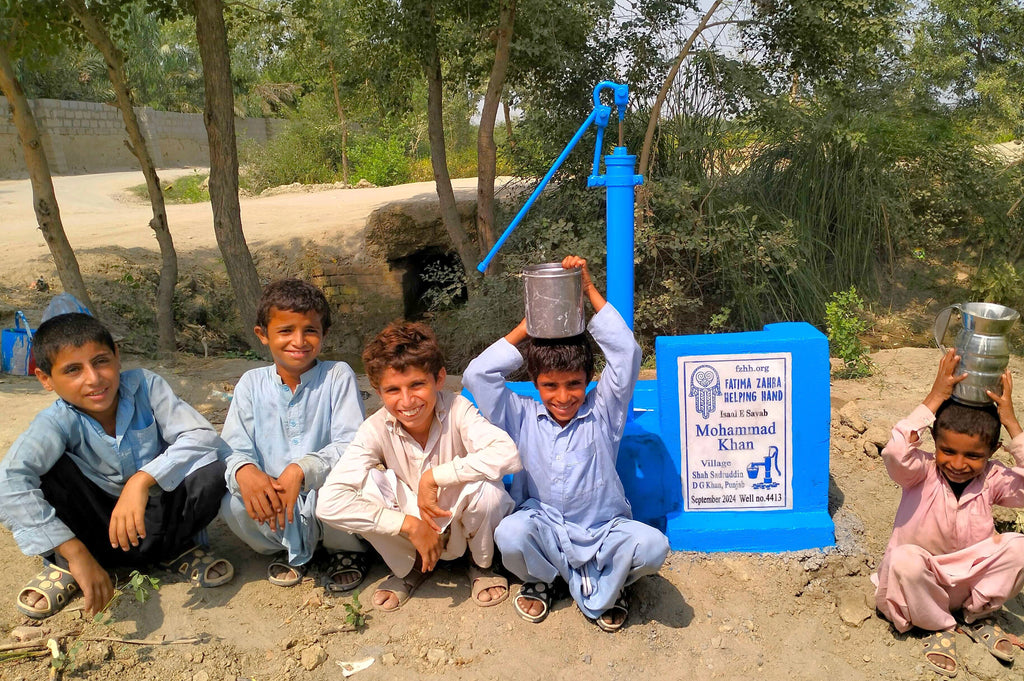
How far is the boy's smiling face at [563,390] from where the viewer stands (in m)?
2.46

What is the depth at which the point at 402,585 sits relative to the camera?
8.74 feet

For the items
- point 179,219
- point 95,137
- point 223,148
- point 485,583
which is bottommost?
point 485,583

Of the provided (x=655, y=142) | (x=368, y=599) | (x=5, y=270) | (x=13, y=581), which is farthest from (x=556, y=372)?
(x=5, y=270)

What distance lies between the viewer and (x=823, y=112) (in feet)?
21.8

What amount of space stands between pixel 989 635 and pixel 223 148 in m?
4.97

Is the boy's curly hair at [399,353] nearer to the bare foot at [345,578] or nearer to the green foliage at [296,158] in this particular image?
the bare foot at [345,578]

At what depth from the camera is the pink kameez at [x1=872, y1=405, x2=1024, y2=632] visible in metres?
2.27

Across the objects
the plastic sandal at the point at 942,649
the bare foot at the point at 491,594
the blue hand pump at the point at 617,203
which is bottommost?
the plastic sandal at the point at 942,649

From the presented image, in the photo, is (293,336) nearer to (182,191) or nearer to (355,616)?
(355,616)

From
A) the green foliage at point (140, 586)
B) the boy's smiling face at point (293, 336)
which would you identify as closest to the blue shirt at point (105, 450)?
the green foliage at point (140, 586)

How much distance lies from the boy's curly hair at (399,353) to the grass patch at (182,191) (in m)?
13.7

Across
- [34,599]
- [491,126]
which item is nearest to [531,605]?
[34,599]

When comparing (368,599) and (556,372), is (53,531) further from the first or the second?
(556,372)

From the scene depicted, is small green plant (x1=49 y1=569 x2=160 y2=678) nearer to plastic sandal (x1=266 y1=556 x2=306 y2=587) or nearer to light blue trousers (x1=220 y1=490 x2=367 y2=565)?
light blue trousers (x1=220 y1=490 x2=367 y2=565)
